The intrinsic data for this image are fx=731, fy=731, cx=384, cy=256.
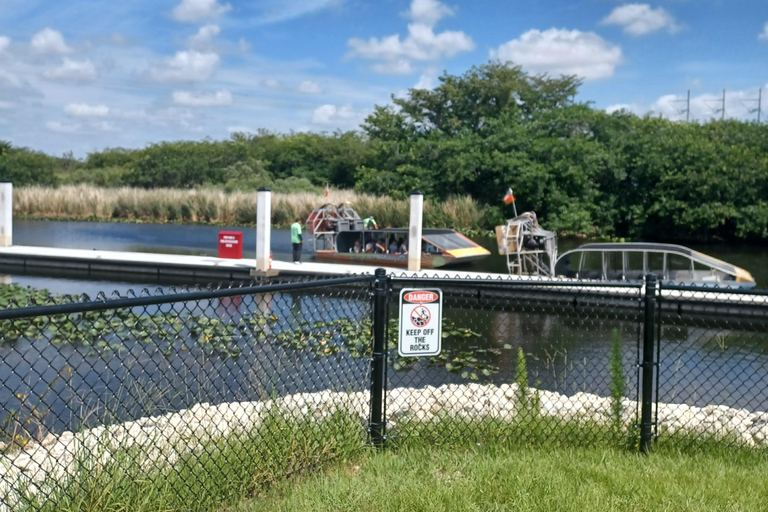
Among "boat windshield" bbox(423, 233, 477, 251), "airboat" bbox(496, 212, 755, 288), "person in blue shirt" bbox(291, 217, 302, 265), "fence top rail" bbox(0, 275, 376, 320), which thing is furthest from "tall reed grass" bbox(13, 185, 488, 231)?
"fence top rail" bbox(0, 275, 376, 320)

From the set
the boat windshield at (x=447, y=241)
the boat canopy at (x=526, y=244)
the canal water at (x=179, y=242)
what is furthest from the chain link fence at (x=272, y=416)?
the canal water at (x=179, y=242)

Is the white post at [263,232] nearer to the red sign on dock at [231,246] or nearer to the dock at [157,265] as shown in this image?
the dock at [157,265]

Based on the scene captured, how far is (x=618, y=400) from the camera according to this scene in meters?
5.81

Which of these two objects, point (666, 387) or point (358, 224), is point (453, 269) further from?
point (666, 387)

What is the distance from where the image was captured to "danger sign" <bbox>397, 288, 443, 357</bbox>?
16.9 ft

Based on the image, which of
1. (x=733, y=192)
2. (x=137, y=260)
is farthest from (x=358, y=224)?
(x=733, y=192)

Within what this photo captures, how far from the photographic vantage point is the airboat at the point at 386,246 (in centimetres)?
2259

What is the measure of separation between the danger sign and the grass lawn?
720 mm

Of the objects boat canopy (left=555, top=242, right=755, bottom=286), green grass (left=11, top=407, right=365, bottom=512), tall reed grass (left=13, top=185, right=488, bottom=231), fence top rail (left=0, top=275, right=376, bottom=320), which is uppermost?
tall reed grass (left=13, top=185, right=488, bottom=231)

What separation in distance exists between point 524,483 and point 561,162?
38808 millimetres

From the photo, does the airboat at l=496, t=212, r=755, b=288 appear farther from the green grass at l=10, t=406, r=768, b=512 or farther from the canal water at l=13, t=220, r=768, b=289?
the green grass at l=10, t=406, r=768, b=512

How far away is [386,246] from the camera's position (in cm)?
2348

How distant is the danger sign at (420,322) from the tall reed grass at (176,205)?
36.8 meters

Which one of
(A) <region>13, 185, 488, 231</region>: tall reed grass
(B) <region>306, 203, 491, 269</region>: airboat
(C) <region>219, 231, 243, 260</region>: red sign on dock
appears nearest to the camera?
(B) <region>306, 203, 491, 269</region>: airboat
